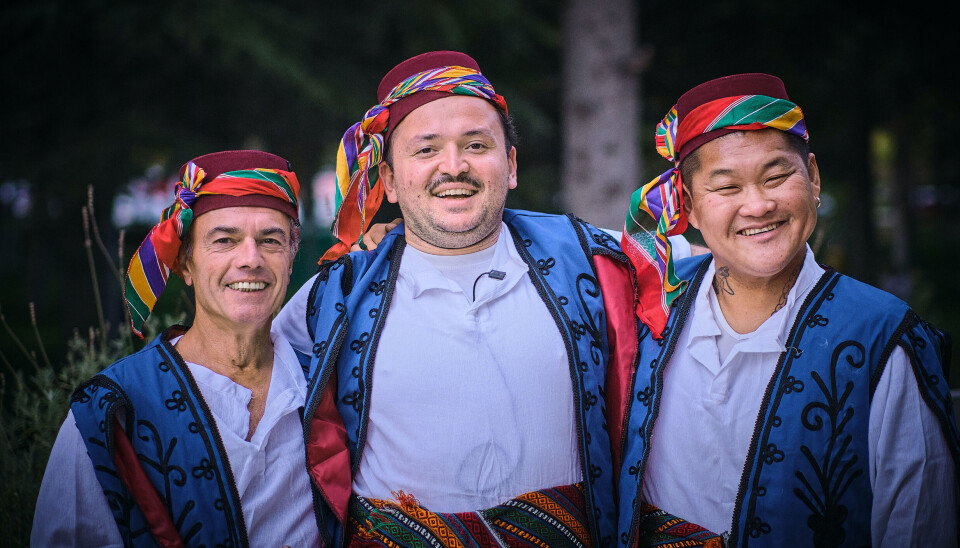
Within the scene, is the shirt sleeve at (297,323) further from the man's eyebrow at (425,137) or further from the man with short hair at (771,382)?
the man with short hair at (771,382)

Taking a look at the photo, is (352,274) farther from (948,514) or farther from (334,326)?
(948,514)

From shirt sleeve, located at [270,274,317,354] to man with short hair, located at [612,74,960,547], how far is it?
123 cm

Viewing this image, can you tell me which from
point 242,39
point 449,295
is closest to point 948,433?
point 449,295

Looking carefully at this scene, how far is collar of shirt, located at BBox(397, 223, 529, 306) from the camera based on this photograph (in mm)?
2664

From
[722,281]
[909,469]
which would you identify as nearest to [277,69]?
[722,281]

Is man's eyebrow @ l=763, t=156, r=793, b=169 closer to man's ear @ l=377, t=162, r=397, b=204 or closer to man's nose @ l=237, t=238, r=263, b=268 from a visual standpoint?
man's ear @ l=377, t=162, r=397, b=204

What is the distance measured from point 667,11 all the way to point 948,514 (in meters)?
6.38

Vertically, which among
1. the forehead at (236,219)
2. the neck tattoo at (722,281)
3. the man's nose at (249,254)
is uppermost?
the forehead at (236,219)

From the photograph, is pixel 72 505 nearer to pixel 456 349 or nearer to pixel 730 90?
pixel 456 349

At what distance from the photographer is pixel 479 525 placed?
2.44 meters

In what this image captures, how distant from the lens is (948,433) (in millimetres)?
2014

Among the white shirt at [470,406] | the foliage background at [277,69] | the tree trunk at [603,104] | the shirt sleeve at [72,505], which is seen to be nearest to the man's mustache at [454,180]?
the white shirt at [470,406]

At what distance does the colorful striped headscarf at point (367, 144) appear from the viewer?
8.85 ft

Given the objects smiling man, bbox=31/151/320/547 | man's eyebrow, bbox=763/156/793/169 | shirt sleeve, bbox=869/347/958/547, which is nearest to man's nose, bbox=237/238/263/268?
smiling man, bbox=31/151/320/547
